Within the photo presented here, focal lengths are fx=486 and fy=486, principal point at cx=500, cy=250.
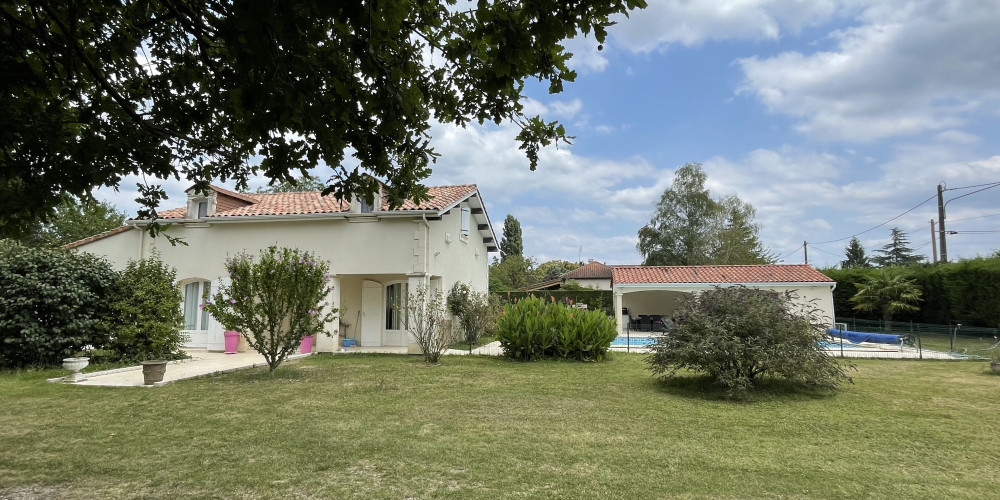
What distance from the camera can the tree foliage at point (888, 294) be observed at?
868 inches

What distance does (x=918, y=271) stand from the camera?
23.4 metres

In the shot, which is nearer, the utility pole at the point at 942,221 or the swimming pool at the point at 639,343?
the swimming pool at the point at 639,343

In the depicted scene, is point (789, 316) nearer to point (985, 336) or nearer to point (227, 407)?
point (227, 407)

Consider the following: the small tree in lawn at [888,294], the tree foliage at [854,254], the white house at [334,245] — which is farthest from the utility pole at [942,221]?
the tree foliage at [854,254]

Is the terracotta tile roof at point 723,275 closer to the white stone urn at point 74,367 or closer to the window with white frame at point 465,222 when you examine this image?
the window with white frame at point 465,222

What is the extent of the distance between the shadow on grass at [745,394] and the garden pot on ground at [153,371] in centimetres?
943

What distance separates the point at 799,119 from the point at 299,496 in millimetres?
17436

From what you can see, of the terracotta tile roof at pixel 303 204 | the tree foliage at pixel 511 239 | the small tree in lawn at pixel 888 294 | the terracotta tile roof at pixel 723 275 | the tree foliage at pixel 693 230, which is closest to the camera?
the terracotta tile roof at pixel 303 204

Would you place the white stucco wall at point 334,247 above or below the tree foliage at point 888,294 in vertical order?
above

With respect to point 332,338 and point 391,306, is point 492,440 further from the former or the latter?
point 391,306

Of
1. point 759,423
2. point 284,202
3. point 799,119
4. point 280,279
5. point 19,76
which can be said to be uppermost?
point 799,119

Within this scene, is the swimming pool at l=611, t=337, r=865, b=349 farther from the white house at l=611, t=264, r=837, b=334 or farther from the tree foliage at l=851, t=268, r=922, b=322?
the tree foliage at l=851, t=268, r=922, b=322

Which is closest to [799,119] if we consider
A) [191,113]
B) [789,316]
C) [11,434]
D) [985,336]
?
[985,336]

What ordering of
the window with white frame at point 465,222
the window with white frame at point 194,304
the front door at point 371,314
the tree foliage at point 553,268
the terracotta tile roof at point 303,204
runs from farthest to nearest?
1. the tree foliage at point 553,268
2. the window with white frame at point 465,222
3. the front door at point 371,314
4. the window with white frame at point 194,304
5. the terracotta tile roof at point 303,204
